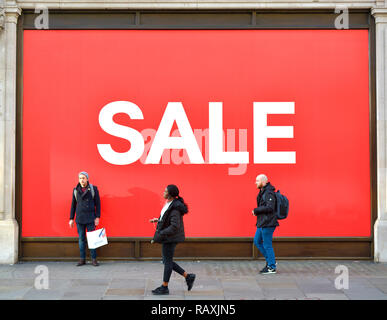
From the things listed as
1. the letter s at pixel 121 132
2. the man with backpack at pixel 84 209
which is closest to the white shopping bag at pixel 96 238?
the man with backpack at pixel 84 209

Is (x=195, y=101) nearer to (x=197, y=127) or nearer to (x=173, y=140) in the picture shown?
(x=197, y=127)

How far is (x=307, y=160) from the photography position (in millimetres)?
10555

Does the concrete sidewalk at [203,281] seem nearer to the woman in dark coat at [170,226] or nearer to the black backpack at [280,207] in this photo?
the woman in dark coat at [170,226]

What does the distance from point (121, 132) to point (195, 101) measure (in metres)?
1.65

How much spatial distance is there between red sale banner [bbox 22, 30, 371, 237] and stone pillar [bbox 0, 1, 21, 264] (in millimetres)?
265

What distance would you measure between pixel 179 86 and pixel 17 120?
338 cm

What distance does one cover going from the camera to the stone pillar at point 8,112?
10266 millimetres

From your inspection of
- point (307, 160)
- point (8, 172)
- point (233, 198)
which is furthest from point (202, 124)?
point (8, 172)

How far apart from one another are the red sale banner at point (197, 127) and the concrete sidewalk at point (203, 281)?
0.78 m

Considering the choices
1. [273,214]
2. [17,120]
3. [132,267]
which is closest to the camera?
[273,214]

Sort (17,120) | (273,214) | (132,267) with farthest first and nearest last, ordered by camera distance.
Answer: (17,120)
(132,267)
(273,214)

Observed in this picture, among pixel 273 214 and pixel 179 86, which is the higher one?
pixel 179 86

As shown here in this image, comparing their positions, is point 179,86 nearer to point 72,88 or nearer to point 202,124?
point 202,124

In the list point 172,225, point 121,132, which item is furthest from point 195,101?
point 172,225
